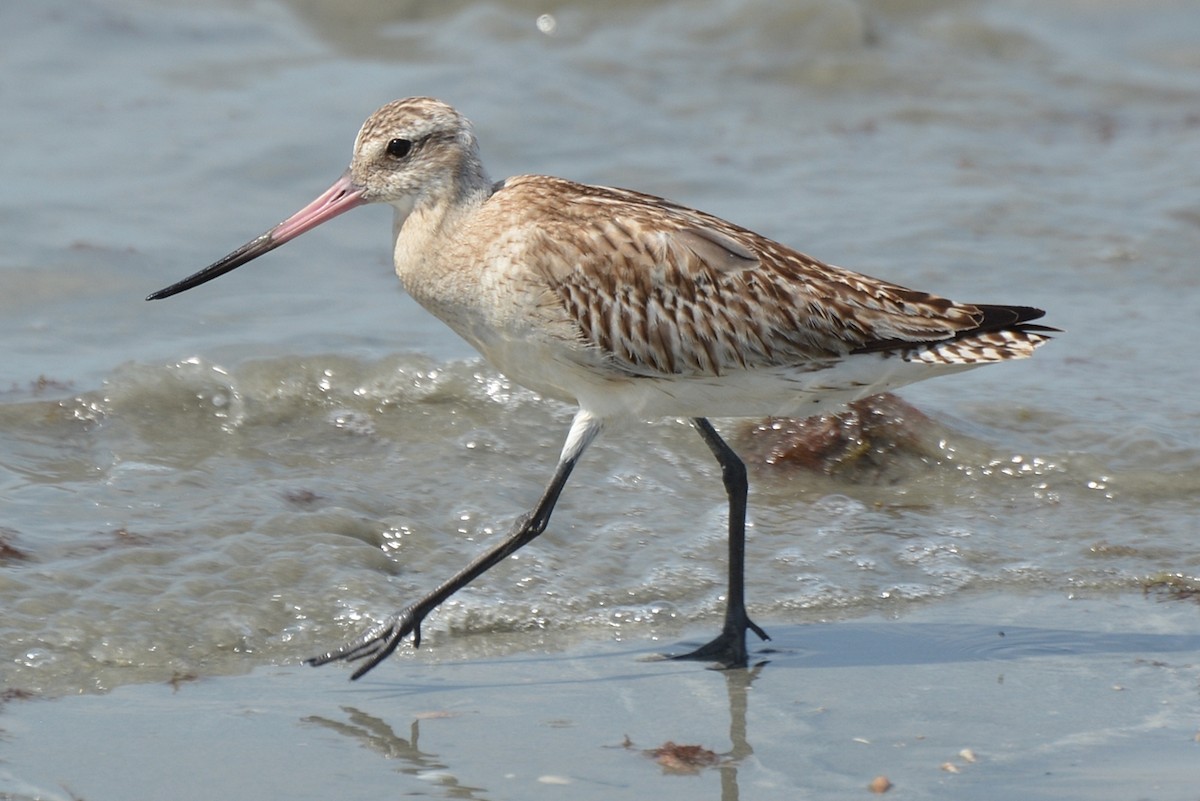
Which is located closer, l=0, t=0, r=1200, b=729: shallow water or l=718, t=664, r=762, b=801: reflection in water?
l=718, t=664, r=762, b=801: reflection in water

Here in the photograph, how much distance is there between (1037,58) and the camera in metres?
17.0

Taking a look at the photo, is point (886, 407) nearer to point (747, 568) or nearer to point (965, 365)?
point (747, 568)

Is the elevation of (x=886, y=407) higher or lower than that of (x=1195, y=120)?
lower

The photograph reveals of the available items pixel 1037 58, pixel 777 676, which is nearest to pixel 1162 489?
pixel 777 676

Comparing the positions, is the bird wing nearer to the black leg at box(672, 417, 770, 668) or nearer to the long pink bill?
the black leg at box(672, 417, 770, 668)

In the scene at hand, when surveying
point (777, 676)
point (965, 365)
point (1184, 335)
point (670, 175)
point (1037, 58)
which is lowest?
point (777, 676)

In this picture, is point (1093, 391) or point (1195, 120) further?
point (1195, 120)

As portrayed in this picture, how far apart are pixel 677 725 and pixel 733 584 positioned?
3.08 feet

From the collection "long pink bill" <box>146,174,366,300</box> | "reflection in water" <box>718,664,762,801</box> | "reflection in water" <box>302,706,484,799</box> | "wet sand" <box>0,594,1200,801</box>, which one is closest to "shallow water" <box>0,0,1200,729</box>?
"wet sand" <box>0,594,1200,801</box>

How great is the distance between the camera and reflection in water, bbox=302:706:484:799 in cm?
552

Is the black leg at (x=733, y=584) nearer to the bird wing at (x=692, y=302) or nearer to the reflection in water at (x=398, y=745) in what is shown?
the bird wing at (x=692, y=302)

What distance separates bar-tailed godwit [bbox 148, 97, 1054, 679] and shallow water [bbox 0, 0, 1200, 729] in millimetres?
847

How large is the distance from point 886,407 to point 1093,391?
4.28 ft

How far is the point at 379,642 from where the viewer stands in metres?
6.50
